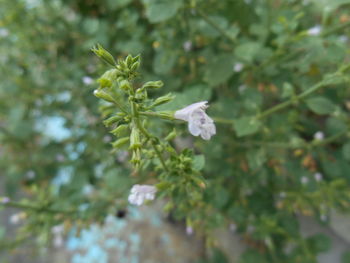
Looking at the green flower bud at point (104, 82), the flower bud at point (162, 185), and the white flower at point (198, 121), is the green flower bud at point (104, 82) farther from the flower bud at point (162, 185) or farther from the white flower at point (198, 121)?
the flower bud at point (162, 185)

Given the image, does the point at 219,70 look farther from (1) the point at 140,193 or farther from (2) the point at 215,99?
(1) the point at 140,193

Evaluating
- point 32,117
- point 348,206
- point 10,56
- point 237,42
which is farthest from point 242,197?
point 10,56

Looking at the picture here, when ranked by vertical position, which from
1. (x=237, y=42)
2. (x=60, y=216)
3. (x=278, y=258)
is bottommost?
(x=278, y=258)

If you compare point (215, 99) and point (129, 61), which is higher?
point (215, 99)

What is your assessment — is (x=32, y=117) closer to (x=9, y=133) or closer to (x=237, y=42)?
(x=9, y=133)

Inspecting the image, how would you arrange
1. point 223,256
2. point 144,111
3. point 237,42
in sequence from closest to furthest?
point 144,111
point 237,42
point 223,256

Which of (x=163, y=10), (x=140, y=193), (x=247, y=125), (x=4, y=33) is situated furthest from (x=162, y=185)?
(x=4, y=33)
